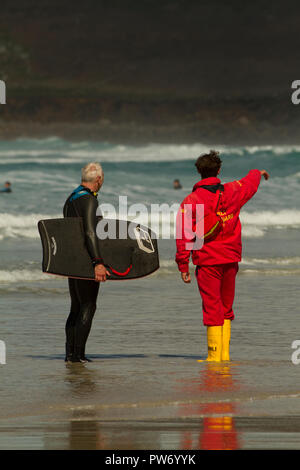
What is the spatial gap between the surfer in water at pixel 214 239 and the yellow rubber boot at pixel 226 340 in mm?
53

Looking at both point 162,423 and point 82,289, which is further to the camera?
point 82,289

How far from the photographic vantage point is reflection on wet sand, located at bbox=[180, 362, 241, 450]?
17.3 feet

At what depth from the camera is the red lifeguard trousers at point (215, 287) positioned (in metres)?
7.72

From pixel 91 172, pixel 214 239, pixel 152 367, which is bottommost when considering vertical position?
pixel 152 367

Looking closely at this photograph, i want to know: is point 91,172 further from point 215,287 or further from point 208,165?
point 215,287

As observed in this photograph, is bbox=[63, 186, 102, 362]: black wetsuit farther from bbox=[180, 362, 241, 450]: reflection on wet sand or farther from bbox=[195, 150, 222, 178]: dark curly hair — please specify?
bbox=[180, 362, 241, 450]: reflection on wet sand

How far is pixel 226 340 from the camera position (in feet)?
26.1

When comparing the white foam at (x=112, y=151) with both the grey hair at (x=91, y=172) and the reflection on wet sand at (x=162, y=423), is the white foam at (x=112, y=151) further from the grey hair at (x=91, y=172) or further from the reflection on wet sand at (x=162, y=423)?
the reflection on wet sand at (x=162, y=423)

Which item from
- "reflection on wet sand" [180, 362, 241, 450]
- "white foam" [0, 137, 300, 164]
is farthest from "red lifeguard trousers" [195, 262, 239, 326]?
"white foam" [0, 137, 300, 164]

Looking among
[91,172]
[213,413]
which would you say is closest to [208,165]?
[91,172]

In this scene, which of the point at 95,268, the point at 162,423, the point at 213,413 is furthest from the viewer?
the point at 95,268

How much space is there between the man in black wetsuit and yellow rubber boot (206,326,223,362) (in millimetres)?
917

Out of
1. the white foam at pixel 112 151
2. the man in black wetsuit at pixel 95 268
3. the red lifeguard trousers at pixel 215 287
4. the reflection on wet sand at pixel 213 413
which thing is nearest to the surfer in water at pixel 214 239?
the red lifeguard trousers at pixel 215 287

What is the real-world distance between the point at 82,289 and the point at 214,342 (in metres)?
1.10
